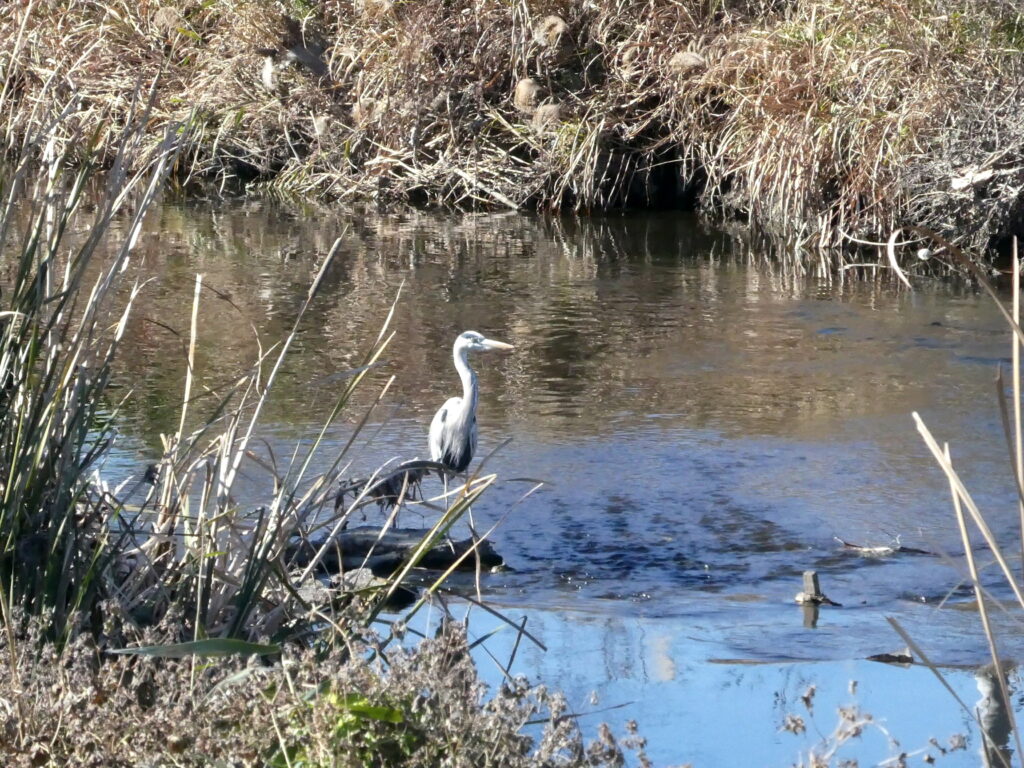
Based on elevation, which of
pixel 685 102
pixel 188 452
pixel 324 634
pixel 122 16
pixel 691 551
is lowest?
pixel 691 551

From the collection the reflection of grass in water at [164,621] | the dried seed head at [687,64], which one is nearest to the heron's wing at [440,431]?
the reflection of grass in water at [164,621]

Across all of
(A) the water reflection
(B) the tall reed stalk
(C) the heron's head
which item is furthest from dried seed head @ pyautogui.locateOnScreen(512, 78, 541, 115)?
(B) the tall reed stalk

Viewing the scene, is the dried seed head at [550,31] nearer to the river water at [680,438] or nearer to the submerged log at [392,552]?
the river water at [680,438]

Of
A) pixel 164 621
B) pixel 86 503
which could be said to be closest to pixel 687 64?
pixel 86 503

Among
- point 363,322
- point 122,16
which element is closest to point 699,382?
point 363,322

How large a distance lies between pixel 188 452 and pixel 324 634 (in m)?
0.54

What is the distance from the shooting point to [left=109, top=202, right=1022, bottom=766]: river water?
3660mm

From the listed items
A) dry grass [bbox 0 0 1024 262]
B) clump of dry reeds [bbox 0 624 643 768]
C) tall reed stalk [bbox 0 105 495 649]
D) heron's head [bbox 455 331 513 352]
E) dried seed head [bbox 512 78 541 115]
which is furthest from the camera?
dried seed head [bbox 512 78 541 115]

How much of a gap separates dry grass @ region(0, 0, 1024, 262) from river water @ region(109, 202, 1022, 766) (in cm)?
100

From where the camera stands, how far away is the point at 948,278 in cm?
1034

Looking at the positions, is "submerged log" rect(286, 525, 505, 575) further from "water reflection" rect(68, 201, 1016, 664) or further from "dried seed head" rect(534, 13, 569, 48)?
"dried seed head" rect(534, 13, 569, 48)

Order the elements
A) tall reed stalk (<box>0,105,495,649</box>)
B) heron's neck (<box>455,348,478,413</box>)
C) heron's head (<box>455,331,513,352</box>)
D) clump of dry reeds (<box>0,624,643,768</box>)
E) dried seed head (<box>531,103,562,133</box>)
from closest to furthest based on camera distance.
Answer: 1. clump of dry reeds (<box>0,624,643,768</box>)
2. tall reed stalk (<box>0,105,495,649</box>)
3. heron's neck (<box>455,348,478,413</box>)
4. heron's head (<box>455,331,513,352</box>)
5. dried seed head (<box>531,103,562,133</box>)

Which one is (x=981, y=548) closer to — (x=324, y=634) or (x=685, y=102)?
(x=324, y=634)

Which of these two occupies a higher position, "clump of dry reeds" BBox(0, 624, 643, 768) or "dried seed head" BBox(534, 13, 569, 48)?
"dried seed head" BBox(534, 13, 569, 48)
